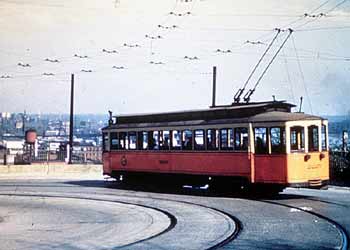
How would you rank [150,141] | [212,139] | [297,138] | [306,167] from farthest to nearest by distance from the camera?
[150,141]
[212,139]
[297,138]
[306,167]

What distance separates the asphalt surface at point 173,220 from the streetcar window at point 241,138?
159 centimetres

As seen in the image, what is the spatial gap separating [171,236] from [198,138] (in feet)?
29.7

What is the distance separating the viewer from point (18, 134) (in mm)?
73250

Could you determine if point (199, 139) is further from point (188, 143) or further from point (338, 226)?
point (338, 226)

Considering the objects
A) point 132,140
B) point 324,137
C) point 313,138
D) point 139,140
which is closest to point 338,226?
point 313,138

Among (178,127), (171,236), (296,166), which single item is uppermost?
(178,127)

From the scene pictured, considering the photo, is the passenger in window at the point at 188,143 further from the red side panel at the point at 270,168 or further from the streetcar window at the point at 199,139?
the red side panel at the point at 270,168

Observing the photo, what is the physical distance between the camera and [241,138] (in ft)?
60.2

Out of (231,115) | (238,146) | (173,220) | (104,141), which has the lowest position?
(173,220)

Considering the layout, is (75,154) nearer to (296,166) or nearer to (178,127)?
(178,127)

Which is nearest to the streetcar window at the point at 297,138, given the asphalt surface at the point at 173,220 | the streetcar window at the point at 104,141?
the asphalt surface at the point at 173,220

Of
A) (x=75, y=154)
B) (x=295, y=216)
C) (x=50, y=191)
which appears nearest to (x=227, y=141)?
(x=295, y=216)

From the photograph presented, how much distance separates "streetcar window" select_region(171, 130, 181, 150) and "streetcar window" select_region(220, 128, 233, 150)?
6.93 ft

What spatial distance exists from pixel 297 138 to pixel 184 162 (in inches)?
170
